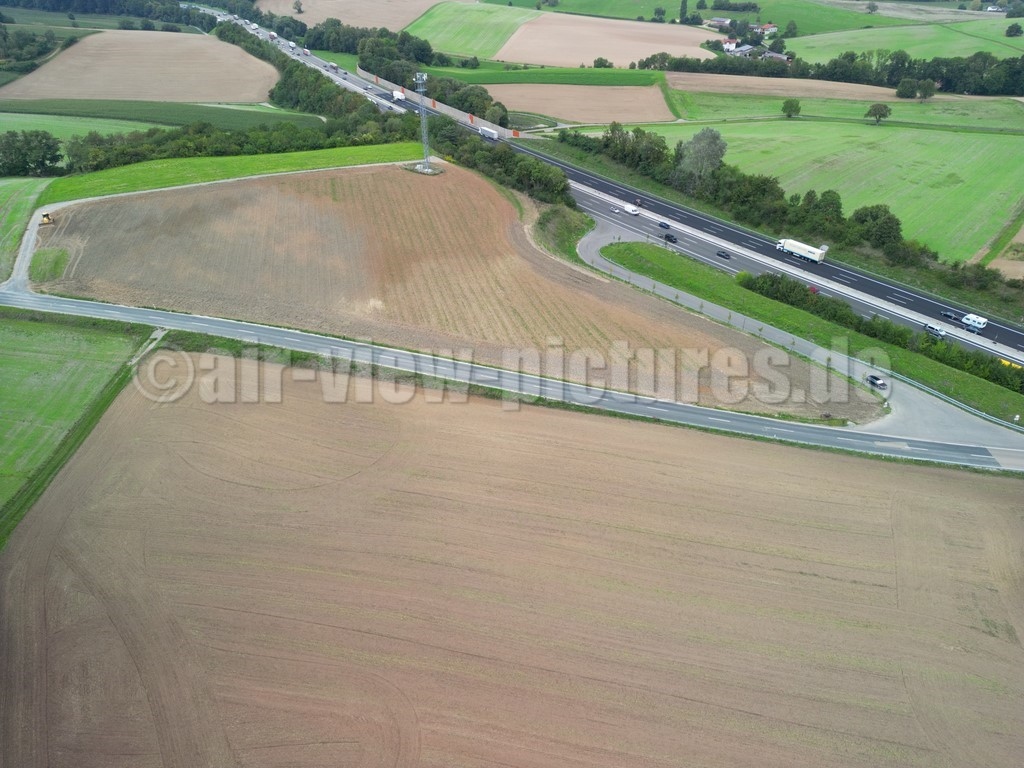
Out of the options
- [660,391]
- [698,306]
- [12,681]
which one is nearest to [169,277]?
[12,681]

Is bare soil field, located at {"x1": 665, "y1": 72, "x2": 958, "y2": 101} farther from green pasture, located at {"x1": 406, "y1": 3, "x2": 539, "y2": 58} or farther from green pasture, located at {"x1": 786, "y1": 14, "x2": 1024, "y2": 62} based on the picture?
green pasture, located at {"x1": 406, "y1": 3, "x2": 539, "y2": 58}

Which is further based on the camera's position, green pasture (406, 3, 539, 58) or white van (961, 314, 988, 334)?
green pasture (406, 3, 539, 58)

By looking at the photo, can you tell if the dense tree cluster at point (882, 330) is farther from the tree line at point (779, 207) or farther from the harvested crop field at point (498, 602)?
the harvested crop field at point (498, 602)

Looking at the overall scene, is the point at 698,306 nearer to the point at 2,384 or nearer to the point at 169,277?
the point at 169,277

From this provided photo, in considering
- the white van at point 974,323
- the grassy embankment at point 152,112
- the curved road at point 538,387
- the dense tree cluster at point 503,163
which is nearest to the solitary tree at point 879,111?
the dense tree cluster at point 503,163

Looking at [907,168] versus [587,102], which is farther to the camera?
[587,102]

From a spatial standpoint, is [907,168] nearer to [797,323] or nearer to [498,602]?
[797,323]

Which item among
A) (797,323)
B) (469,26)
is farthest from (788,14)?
(797,323)

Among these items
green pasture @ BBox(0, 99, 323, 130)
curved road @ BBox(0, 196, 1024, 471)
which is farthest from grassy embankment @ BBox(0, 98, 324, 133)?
curved road @ BBox(0, 196, 1024, 471)
